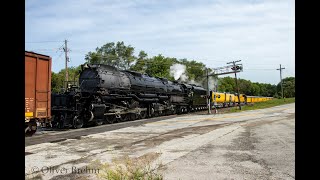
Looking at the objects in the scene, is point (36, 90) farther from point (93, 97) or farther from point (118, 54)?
point (118, 54)

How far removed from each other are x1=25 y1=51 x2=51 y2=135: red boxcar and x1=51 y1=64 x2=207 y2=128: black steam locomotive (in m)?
3.84

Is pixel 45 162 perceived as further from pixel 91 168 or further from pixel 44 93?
pixel 44 93

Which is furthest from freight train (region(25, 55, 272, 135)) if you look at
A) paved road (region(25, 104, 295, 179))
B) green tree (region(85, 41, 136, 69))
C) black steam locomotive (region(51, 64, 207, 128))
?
green tree (region(85, 41, 136, 69))

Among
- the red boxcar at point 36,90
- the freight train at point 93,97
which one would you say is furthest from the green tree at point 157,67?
the red boxcar at point 36,90

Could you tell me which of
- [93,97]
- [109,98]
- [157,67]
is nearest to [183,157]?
[93,97]

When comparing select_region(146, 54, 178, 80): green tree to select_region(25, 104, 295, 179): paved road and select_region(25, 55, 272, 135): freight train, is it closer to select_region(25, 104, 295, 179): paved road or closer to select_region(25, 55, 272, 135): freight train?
select_region(25, 55, 272, 135): freight train

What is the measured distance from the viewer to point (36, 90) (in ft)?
40.9

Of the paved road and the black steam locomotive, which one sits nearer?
the paved road

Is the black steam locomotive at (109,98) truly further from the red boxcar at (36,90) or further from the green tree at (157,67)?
the green tree at (157,67)

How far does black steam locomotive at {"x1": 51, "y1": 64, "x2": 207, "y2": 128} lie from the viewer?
17.2 m

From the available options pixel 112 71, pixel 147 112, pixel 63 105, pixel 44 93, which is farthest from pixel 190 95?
pixel 44 93

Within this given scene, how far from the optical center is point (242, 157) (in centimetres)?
781
